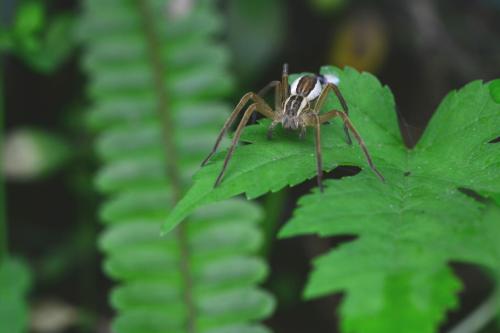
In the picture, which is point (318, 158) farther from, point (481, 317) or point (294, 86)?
point (481, 317)

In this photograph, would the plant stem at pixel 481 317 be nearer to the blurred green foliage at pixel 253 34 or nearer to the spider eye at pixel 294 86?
the spider eye at pixel 294 86

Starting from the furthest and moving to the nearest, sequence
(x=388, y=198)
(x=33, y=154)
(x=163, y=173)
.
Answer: (x=33, y=154), (x=163, y=173), (x=388, y=198)

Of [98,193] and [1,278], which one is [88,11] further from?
[1,278]

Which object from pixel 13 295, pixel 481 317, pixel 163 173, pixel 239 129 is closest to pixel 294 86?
pixel 239 129

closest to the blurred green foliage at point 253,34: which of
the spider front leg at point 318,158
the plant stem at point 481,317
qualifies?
the plant stem at point 481,317

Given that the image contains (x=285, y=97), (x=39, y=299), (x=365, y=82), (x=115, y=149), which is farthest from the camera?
(x=39, y=299)

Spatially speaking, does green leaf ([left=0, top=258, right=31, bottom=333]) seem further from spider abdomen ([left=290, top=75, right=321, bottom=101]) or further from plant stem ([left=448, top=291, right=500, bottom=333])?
plant stem ([left=448, top=291, right=500, bottom=333])

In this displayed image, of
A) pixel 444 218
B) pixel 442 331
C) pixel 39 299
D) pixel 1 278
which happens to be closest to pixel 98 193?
pixel 39 299

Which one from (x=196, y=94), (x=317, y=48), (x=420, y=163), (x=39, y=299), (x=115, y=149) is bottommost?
(x=39, y=299)
